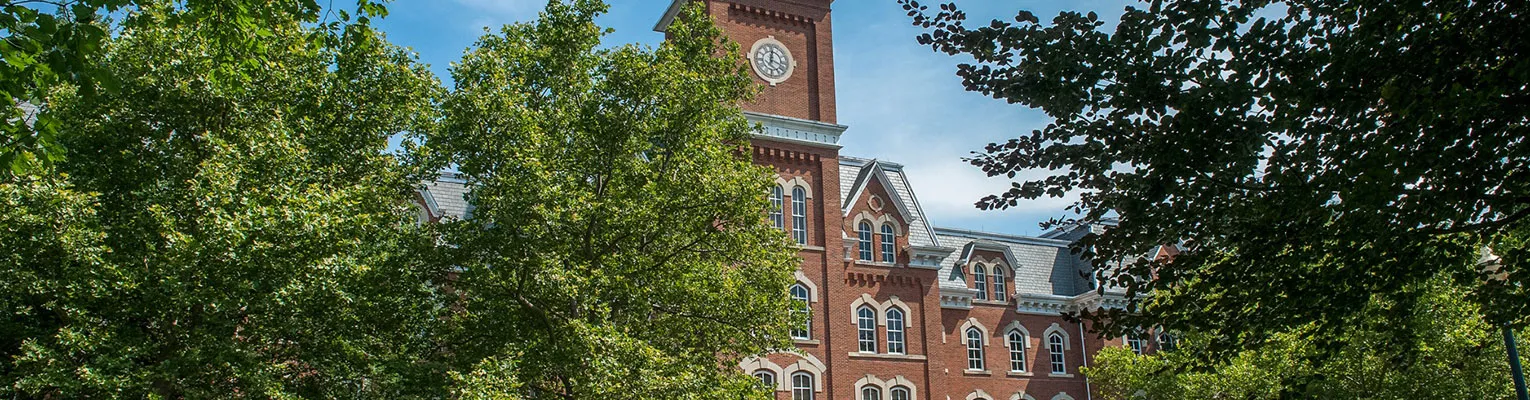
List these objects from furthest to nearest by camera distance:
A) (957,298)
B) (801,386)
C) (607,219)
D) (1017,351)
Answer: (1017,351), (957,298), (801,386), (607,219)

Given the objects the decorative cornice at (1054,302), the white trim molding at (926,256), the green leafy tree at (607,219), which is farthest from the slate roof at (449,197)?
the decorative cornice at (1054,302)

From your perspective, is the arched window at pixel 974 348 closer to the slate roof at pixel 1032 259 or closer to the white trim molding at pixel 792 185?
the slate roof at pixel 1032 259

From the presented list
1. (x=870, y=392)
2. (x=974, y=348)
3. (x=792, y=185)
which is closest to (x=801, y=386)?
(x=870, y=392)

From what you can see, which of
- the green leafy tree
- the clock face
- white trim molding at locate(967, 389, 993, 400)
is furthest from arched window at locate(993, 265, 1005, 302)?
the green leafy tree

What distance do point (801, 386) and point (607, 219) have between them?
13.8 metres

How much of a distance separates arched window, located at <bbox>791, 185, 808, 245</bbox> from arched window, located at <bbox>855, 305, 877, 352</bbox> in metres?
2.97

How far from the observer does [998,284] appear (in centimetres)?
4266

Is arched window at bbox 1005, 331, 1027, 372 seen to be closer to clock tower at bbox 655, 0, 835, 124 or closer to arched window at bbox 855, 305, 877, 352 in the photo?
arched window at bbox 855, 305, 877, 352

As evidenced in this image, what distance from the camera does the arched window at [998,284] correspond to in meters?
42.4

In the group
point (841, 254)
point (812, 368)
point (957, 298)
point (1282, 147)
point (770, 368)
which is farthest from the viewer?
point (957, 298)

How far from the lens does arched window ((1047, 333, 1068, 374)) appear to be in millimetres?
42781

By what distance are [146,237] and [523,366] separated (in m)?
6.49

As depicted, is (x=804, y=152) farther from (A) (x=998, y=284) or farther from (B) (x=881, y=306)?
(A) (x=998, y=284)

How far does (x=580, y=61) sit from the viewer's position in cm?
2372
